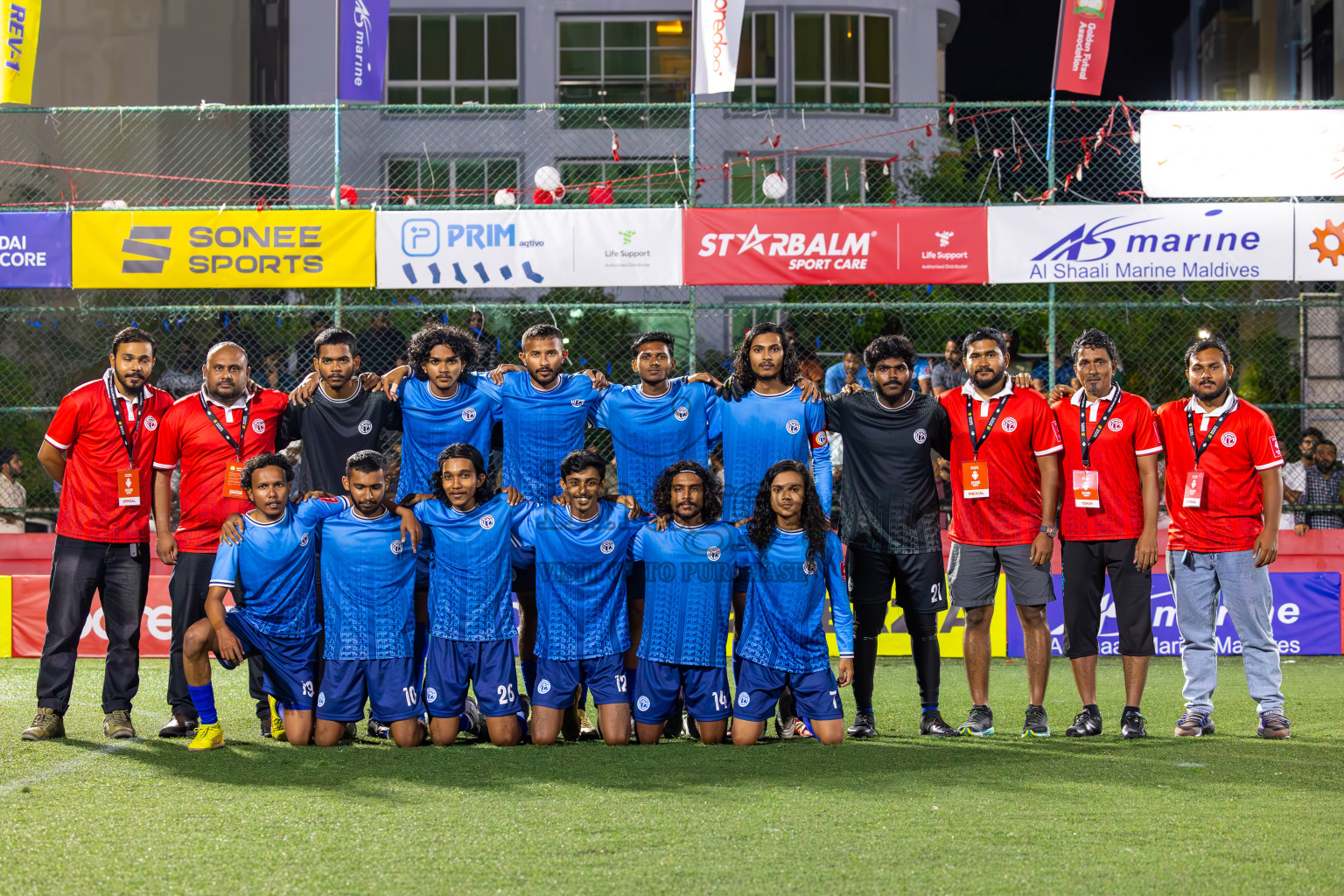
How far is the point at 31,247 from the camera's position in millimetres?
11414

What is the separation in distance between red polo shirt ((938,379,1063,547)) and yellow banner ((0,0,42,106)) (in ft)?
31.6

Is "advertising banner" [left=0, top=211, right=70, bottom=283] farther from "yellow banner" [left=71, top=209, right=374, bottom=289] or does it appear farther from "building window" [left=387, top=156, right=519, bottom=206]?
"building window" [left=387, top=156, right=519, bottom=206]

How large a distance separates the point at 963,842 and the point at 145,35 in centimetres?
2468

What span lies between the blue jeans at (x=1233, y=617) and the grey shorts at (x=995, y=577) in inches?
31.5

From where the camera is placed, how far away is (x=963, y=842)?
4.47 m

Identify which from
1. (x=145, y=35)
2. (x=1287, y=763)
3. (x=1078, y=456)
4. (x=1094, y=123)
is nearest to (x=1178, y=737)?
(x=1287, y=763)

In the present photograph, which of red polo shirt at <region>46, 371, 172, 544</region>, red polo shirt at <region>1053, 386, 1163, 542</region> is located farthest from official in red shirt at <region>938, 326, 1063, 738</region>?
red polo shirt at <region>46, 371, 172, 544</region>

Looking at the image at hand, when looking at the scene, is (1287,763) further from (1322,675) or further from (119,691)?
(119,691)

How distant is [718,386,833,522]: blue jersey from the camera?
23.1 ft

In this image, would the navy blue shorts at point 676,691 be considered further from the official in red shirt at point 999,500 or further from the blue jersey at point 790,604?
the official in red shirt at point 999,500

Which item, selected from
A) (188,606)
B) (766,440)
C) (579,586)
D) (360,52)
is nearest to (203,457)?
(188,606)

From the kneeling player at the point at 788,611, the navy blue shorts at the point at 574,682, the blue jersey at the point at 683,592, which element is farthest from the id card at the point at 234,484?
the kneeling player at the point at 788,611

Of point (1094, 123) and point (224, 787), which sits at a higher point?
point (1094, 123)

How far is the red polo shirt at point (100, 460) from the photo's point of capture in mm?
7305
